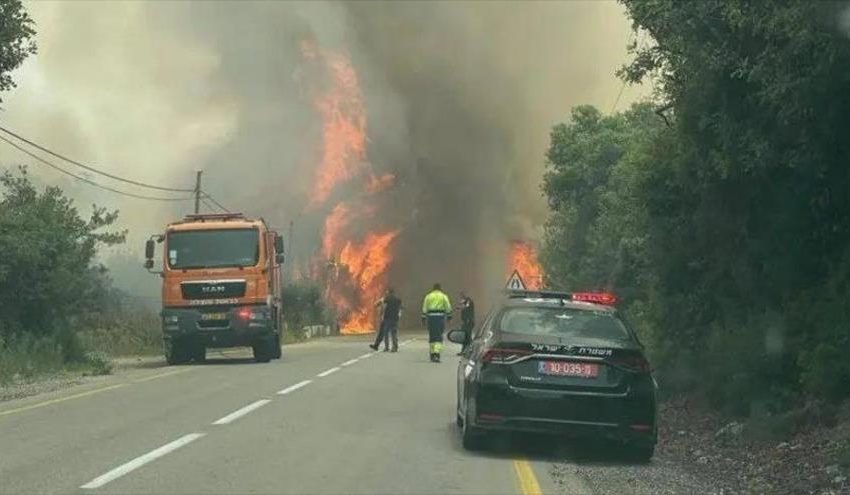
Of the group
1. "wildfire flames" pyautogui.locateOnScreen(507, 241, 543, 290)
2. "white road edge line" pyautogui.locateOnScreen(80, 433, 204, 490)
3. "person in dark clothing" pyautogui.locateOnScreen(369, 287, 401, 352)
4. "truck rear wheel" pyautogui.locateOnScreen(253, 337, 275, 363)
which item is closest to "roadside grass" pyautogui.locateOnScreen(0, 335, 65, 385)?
"truck rear wheel" pyautogui.locateOnScreen(253, 337, 275, 363)

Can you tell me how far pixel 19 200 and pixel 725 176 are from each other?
2334cm

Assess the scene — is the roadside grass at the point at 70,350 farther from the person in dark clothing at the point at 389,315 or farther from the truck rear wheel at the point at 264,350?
the person in dark clothing at the point at 389,315

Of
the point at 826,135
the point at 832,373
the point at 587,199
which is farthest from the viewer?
the point at 587,199

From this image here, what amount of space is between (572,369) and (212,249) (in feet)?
49.1

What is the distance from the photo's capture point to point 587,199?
129 feet

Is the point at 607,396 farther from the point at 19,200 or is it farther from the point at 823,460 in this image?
the point at 19,200

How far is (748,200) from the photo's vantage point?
12125 millimetres

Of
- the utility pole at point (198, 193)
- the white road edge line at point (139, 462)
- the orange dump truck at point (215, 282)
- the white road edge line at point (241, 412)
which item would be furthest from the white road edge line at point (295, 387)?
the utility pole at point (198, 193)

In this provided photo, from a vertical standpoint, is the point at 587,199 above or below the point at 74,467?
above

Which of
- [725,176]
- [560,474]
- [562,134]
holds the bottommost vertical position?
[560,474]

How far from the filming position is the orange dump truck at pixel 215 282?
2298 centimetres

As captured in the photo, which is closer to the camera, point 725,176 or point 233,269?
point 725,176

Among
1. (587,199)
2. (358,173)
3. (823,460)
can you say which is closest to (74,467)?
(823,460)

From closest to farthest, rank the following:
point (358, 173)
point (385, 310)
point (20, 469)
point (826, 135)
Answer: point (20, 469) < point (826, 135) < point (385, 310) < point (358, 173)
